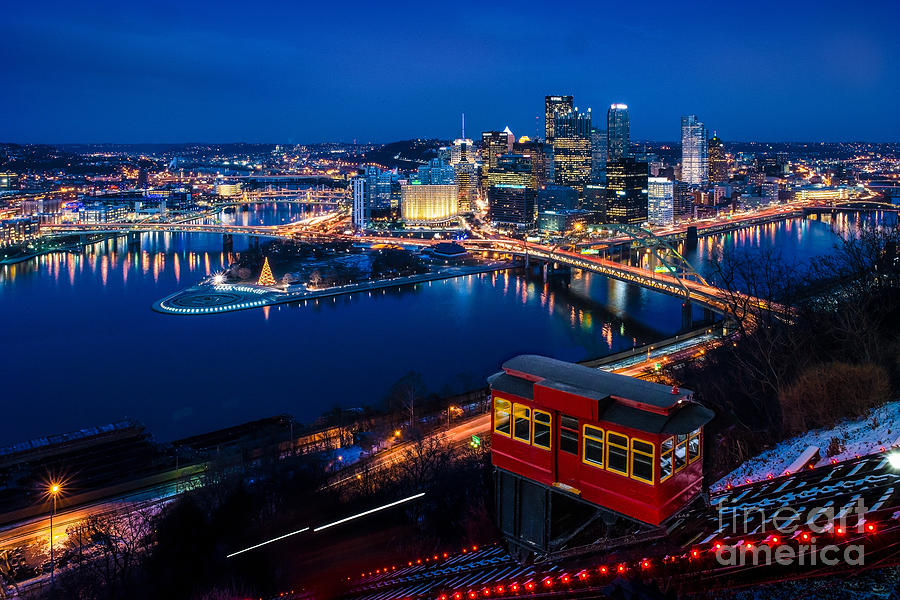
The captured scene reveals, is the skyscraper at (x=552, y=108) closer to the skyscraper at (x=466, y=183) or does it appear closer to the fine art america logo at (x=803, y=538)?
the skyscraper at (x=466, y=183)

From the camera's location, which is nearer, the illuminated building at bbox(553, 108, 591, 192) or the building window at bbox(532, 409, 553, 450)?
the building window at bbox(532, 409, 553, 450)

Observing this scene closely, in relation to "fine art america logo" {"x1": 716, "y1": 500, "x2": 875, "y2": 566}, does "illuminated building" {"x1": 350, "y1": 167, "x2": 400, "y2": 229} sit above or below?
above

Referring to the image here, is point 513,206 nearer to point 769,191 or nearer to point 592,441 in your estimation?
point 769,191

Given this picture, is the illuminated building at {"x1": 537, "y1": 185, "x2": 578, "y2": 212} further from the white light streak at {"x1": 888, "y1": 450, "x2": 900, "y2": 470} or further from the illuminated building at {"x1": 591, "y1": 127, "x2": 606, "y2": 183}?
the white light streak at {"x1": 888, "y1": 450, "x2": 900, "y2": 470}

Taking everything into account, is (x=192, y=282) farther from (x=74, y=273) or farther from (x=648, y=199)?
(x=648, y=199)

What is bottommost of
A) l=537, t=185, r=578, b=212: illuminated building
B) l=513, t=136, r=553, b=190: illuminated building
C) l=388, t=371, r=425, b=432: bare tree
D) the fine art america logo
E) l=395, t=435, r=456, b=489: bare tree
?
l=388, t=371, r=425, b=432: bare tree

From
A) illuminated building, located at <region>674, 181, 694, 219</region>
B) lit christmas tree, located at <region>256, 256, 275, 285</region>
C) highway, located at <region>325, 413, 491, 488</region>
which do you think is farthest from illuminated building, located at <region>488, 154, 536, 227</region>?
highway, located at <region>325, 413, 491, 488</region>
